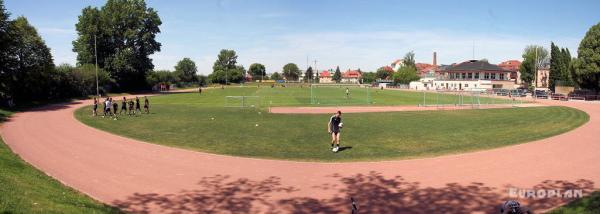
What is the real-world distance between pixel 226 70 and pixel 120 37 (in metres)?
85.0

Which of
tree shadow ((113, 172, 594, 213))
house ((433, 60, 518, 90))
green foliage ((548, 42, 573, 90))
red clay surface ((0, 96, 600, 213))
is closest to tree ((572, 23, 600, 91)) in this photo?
green foliage ((548, 42, 573, 90))

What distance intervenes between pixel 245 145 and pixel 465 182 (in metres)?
9.76

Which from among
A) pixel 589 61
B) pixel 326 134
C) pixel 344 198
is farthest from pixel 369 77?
pixel 344 198

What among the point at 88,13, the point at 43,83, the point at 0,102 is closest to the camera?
the point at 0,102

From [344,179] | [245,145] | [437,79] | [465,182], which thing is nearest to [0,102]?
[245,145]

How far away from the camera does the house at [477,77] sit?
9962 centimetres

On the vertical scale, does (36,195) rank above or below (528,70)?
below

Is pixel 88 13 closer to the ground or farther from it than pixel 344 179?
farther from it

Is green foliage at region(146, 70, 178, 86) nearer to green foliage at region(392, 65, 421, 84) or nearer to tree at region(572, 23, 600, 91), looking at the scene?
green foliage at region(392, 65, 421, 84)

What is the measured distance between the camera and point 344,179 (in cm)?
1281

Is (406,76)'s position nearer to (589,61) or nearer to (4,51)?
(589,61)

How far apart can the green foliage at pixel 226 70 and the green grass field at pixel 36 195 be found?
135377mm

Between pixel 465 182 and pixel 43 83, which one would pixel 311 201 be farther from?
pixel 43 83

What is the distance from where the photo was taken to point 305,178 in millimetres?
12961
